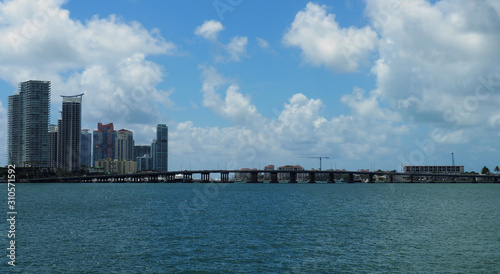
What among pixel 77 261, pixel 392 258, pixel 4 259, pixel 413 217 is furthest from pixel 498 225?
pixel 4 259

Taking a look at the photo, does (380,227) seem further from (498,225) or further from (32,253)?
(32,253)

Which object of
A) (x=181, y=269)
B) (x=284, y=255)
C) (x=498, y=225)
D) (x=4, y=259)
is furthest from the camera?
(x=498, y=225)

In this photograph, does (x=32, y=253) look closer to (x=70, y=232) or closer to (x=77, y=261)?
(x=77, y=261)

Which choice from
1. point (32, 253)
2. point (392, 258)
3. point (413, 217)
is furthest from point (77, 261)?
point (413, 217)

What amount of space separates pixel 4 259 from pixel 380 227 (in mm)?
47083

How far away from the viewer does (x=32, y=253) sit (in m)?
43.3

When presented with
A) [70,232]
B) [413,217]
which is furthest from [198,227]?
[413,217]

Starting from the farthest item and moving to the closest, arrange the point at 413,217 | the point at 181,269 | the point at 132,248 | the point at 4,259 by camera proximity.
→ the point at 413,217 < the point at 132,248 < the point at 4,259 < the point at 181,269

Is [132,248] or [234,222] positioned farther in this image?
[234,222]

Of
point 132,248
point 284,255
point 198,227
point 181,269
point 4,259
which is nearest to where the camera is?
point 181,269

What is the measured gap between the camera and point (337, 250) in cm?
4547

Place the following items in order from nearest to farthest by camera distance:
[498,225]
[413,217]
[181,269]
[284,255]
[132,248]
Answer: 1. [181,269]
2. [284,255]
3. [132,248]
4. [498,225]
5. [413,217]

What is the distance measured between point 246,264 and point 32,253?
21409mm

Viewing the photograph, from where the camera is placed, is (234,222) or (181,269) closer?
(181,269)
